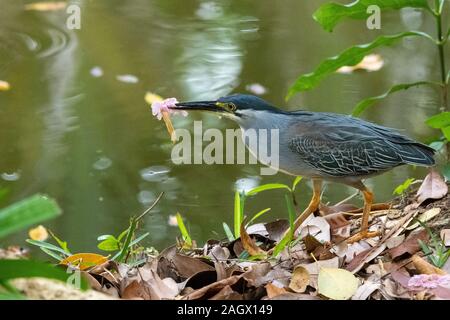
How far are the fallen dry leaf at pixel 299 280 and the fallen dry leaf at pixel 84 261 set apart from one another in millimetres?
840

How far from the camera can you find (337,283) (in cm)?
299

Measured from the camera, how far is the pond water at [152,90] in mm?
5531

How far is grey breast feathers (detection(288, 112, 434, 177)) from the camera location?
386cm

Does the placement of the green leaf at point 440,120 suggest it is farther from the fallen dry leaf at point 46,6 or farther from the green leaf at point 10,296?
the fallen dry leaf at point 46,6

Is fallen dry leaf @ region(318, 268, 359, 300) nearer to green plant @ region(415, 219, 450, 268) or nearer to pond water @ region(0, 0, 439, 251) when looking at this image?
green plant @ region(415, 219, 450, 268)

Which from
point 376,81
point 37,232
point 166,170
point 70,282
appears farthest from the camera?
point 376,81

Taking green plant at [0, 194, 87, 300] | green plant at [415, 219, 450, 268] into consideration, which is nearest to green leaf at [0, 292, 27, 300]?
green plant at [0, 194, 87, 300]

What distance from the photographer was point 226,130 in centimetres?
598

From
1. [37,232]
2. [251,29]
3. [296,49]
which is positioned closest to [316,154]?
[37,232]

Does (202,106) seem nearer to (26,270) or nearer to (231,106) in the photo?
(231,106)

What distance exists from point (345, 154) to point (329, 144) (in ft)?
0.28
